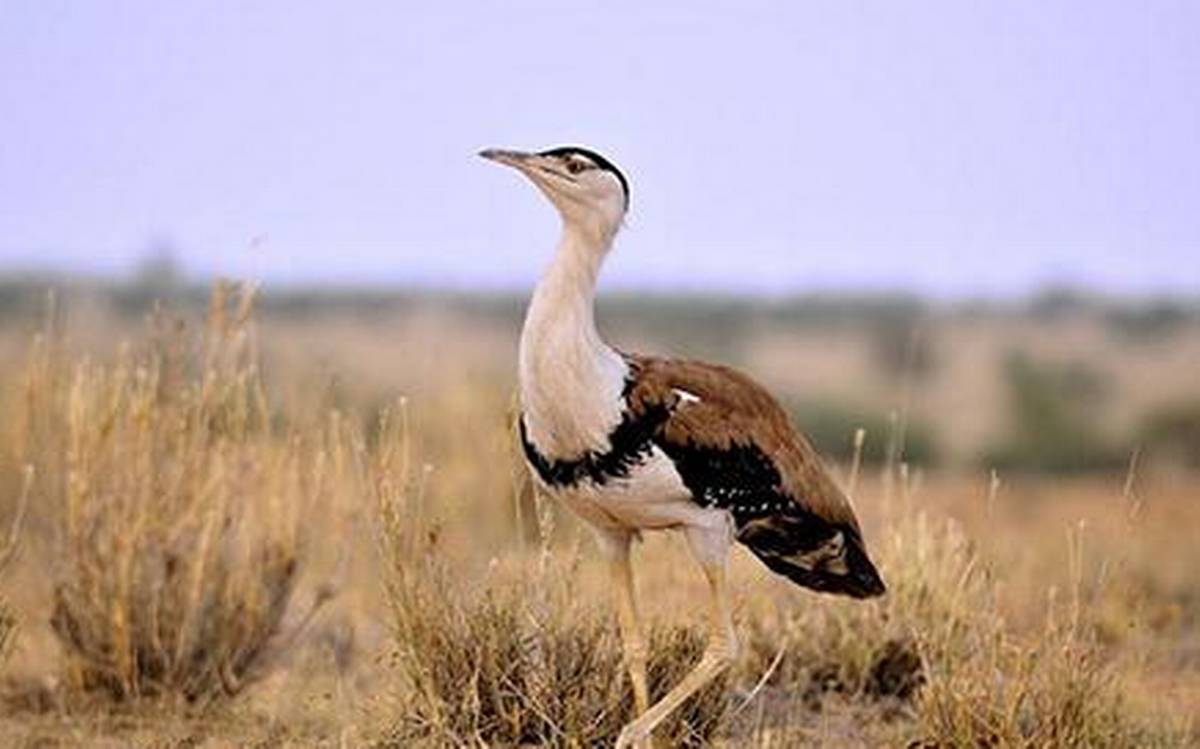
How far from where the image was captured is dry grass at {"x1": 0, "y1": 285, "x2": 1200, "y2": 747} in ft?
25.3

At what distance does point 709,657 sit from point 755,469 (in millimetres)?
653

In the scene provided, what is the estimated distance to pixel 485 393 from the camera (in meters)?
18.8

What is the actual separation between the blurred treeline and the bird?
4.78 feet

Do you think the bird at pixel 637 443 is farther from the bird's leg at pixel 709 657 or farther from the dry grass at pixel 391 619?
the dry grass at pixel 391 619

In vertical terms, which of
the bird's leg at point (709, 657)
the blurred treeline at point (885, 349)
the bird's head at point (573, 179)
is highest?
the bird's head at point (573, 179)

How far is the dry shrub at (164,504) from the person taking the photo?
359 inches

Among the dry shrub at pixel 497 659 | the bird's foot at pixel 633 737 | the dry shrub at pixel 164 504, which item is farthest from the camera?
the dry shrub at pixel 164 504

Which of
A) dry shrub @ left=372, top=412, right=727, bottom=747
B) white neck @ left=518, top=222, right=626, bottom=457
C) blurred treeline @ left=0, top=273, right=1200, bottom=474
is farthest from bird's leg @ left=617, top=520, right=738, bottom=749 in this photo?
blurred treeline @ left=0, top=273, right=1200, bottom=474

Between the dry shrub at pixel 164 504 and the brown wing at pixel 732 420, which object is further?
the dry shrub at pixel 164 504

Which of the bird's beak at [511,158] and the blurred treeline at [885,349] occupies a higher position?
the bird's beak at [511,158]

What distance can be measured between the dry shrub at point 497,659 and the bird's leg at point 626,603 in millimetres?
179

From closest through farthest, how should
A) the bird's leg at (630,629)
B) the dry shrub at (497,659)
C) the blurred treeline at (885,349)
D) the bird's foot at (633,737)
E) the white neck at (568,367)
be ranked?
the white neck at (568,367) < the bird's foot at (633,737) < the bird's leg at (630,629) < the dry shrub at (497,659) < the blurred treeline at (885,349)

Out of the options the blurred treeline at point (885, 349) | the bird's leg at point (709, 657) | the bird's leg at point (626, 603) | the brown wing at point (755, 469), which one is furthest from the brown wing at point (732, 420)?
the blurred treeline at point (885, 349)

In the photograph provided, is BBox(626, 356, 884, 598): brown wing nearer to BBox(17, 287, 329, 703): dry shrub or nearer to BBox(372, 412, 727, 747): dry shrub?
BBox(372, 412, 727, 747): dry shrub
